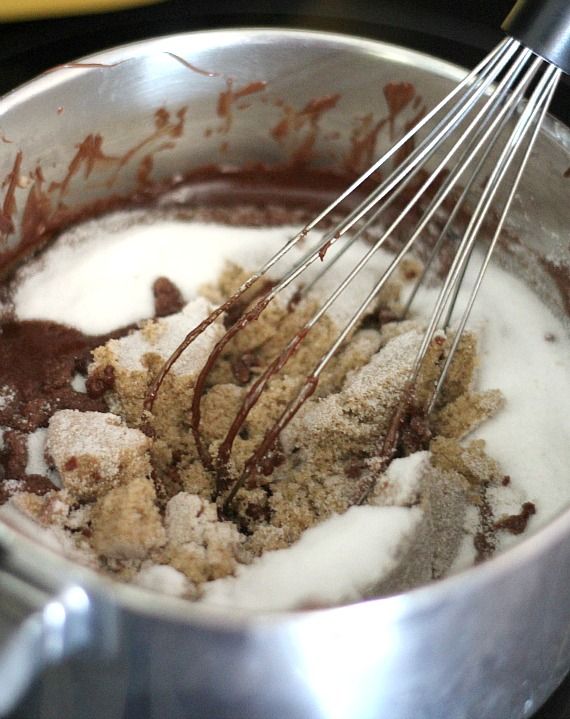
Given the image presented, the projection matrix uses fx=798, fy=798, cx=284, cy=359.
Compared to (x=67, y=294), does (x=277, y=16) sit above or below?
above

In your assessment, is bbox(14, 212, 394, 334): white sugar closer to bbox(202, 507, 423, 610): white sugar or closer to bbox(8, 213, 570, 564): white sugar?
bbox(8, 213, 570, 564): white sugar

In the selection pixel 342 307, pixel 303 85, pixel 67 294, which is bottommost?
pixel 67 294

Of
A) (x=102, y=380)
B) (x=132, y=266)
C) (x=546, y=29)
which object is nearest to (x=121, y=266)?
(x=132, y=266)

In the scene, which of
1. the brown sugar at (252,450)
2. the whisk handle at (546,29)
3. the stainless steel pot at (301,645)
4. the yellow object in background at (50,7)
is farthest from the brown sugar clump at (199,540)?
the yellow object in background at (50,7)

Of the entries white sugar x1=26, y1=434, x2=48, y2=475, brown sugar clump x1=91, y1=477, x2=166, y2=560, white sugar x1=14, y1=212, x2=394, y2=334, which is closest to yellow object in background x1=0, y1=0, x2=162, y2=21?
white sugar x1=14, y1=212, x2=394, y2=334

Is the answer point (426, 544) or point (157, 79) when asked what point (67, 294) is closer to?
point (157, 79)

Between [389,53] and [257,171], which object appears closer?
[389,53]

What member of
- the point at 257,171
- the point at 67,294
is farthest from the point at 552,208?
the point at 67,294

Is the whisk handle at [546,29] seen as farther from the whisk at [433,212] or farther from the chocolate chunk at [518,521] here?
the chocolate chunk at [518,521]
